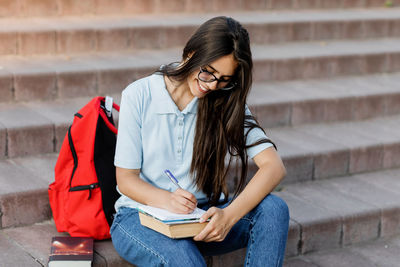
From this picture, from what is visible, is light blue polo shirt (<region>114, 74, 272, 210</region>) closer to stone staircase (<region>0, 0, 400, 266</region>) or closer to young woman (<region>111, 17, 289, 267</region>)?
young woman (<region>111, 17, 289, 267</region>)

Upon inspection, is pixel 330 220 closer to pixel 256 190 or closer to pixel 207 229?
pixel 256 190

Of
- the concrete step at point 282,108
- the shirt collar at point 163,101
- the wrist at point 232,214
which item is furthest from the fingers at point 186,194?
the concrete step at point 282,108

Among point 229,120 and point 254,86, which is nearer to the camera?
point 229,120

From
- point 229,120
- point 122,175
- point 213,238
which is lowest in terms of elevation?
point 213,238

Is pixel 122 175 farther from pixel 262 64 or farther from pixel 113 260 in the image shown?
pixel 262 64

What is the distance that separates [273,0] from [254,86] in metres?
1.90

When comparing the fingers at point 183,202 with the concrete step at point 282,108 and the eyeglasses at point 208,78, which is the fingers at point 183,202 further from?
the concrete step at point 282,108

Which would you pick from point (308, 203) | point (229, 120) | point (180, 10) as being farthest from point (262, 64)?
point (229, 120)

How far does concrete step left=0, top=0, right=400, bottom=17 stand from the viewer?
207 inches

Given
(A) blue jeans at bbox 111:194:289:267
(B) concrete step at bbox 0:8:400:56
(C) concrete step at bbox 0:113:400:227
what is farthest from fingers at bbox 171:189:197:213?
(B) concrete step at bbox 0:8:400:56

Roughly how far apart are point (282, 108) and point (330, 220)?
1.24 m

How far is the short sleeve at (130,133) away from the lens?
2711mm

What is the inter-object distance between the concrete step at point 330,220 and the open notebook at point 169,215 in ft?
1.99

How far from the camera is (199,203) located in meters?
2.93
